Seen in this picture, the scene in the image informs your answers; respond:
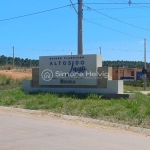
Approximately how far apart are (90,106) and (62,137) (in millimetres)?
5546

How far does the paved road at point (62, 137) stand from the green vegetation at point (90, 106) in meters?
1.39

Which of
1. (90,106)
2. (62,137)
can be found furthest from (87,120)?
(62,137)

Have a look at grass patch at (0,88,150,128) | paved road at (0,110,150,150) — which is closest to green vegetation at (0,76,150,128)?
grass patch at (0,88,150,128)

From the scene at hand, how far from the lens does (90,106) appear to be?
47.4 feet

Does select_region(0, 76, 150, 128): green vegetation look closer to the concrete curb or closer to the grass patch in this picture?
the grass patch

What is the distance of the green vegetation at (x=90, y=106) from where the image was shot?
12.0m

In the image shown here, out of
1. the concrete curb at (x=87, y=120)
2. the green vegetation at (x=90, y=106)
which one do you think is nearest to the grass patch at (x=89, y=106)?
the green vegetation at (x=90, y=106)

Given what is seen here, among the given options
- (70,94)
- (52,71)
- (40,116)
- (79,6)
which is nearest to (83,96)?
(70,94)

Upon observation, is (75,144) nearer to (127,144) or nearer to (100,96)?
(127,144)

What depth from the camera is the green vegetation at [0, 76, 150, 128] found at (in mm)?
12016

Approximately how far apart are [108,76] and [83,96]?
1.82m

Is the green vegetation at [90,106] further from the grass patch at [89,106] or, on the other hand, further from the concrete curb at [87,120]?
the concrete curb at [87,120]

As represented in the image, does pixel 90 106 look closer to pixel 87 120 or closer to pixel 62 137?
pixel 87 120

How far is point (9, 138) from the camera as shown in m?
8.70
